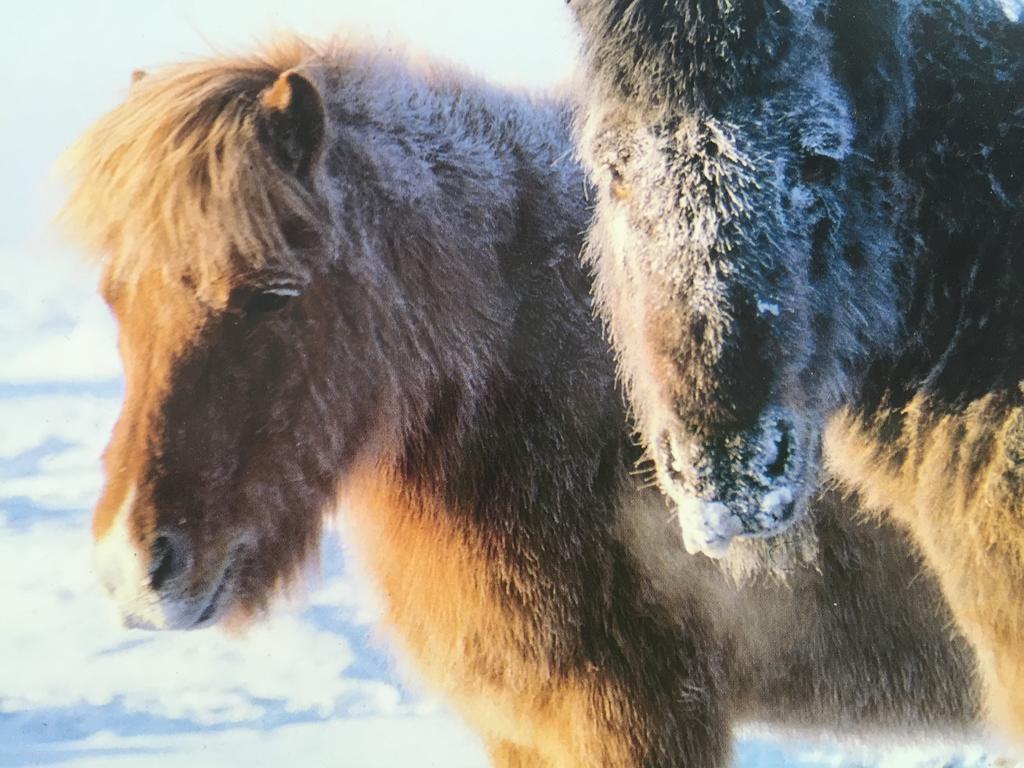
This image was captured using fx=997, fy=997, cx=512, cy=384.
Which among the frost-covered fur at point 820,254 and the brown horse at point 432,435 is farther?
the brown horse at point 432,435

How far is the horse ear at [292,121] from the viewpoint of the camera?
1.62m

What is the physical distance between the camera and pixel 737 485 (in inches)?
50.7

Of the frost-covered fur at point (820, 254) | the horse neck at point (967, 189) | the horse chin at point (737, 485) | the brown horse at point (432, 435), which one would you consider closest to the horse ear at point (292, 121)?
the brown horse at point (432, 435)

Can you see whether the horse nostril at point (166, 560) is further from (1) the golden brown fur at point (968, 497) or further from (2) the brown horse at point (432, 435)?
(1) the golden brown fur at point (968, 497)

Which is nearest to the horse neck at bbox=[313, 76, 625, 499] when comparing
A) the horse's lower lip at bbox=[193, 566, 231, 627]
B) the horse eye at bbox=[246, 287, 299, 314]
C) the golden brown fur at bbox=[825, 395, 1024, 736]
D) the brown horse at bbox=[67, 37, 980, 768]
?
the brown horse at bbox=[67, 37, 980, 768]

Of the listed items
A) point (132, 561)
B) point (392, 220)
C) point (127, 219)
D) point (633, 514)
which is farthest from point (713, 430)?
point (127, 219)

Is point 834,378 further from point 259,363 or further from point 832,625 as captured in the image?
point 259,363

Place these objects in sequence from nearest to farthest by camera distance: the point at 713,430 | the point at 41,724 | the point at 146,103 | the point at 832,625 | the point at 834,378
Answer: the point at 713,430, the point at 834,378, the point at 146,103, the point at 832,625, the point at 41,724

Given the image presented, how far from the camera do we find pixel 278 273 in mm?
1607

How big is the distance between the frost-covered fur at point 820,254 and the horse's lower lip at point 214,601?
28.7 inches

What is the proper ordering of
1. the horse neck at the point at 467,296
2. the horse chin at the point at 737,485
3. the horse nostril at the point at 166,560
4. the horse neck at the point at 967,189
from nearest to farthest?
the horse chin at the point at 737,485, the horse neck at the point at 967,189, the horse nostril at the point at 166,560, the horse neck at the point at 467,296

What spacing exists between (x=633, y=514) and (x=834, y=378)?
474mm

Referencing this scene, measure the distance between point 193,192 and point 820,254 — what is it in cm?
98

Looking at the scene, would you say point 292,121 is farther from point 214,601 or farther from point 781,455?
point 781,455
